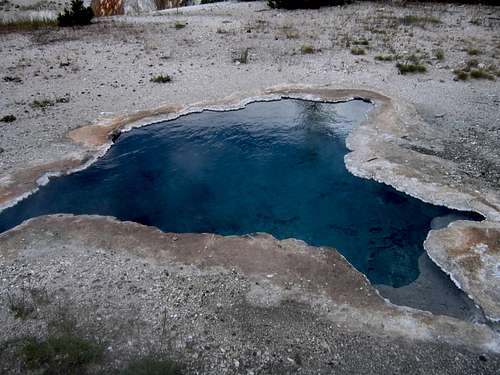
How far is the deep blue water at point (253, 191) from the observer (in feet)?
26.9

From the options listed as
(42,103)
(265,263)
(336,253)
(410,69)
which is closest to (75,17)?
(42,103)

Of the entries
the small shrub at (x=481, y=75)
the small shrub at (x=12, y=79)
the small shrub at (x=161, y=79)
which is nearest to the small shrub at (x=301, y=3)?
the small shrub at (x=481, y=75)

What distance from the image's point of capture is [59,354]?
5.42m

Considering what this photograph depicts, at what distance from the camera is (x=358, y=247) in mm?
7883

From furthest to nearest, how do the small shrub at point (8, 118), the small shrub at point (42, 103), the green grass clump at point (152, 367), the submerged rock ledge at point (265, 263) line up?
the small shrub at point (42, 103) < the small shrub at point (8, 118) < the submerged rock ledge at point (265, 263) < the green grass clump at point (152, 367)

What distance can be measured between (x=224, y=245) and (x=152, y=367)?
267cm

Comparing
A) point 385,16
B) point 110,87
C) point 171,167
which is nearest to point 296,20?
point 385,16

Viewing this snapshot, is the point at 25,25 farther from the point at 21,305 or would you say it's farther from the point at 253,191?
the point at 21,305

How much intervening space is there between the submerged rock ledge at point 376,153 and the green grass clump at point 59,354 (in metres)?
4.13

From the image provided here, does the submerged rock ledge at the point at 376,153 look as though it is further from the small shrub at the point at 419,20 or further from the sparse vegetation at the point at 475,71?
the small shrub at the point at 419,20

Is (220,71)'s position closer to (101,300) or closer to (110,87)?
(110,87)

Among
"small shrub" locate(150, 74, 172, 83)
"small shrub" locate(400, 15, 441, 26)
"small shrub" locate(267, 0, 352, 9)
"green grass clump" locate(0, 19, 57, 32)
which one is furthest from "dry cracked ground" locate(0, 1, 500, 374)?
"small shrub" locate(267, 0, 352, 9)

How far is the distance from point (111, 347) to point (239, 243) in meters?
2.84

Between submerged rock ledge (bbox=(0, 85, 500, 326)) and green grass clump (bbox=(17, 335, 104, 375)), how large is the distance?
4128 millimetres
